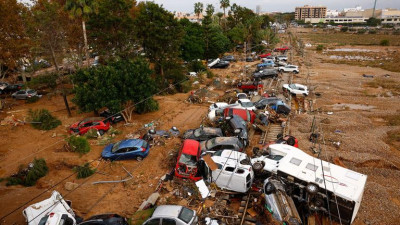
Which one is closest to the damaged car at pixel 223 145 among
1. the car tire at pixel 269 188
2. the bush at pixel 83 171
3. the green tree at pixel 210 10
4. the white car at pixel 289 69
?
the car tire at pixel 269 188

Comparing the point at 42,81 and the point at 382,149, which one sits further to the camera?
the point at 42,81

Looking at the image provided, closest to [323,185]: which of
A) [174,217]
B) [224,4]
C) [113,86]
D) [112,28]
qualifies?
[174,217]

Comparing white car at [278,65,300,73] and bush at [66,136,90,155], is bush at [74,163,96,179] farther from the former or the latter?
white car at [278,65,300,73]

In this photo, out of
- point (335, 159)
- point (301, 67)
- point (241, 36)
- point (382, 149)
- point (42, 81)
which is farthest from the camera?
point (241, 36)

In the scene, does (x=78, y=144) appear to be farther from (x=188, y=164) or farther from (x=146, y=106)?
(x=188, y=164)

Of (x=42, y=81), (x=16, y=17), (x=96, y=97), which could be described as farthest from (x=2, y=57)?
(x=96, y=97)

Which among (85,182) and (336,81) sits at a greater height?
(85,182)

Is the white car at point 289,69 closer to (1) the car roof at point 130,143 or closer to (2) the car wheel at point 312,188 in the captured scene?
(1) the car roof at point 130,143

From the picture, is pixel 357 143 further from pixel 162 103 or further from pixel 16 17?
pixel 16 17
